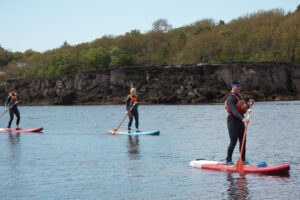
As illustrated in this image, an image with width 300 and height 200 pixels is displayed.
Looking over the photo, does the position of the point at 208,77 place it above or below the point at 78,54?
below

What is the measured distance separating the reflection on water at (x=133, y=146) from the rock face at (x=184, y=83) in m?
72.4

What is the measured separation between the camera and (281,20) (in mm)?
135000

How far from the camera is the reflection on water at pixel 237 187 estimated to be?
10080 mm

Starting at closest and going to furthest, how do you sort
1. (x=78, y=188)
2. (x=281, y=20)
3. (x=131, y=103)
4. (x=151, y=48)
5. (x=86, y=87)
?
1. (x=78, y=188)
2. (x=131, y=103)
3. (x=86, y=87)
4. (x=281, y=20)
5. (x=151, y=48)

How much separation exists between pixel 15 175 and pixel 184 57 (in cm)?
11600

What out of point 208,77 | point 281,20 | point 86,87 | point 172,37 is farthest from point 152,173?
point 172,37

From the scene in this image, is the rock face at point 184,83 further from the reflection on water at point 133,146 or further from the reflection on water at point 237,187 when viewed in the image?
the reflection on water at point 237,187

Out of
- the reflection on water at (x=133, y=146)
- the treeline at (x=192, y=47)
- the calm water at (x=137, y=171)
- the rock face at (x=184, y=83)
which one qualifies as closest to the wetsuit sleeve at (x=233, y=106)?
the calm water at (x=137, y=171)

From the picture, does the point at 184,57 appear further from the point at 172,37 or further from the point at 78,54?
the point at 78,54

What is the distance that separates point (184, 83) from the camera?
104 meters

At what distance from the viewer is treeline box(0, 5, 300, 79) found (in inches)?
4705

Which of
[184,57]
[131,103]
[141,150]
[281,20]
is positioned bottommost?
[141,150]

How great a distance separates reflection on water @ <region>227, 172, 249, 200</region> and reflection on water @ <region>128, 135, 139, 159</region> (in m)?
5.03

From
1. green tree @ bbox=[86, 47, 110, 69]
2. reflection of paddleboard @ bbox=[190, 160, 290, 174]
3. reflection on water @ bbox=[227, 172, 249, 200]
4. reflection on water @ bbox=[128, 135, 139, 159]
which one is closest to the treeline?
green tree @ bbox=[86, 47, 110, 69]
